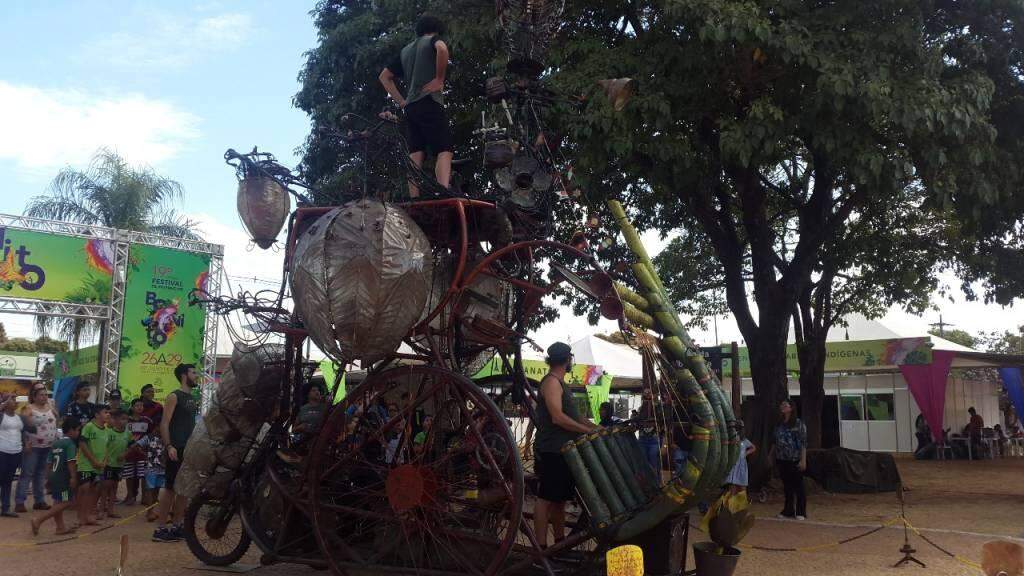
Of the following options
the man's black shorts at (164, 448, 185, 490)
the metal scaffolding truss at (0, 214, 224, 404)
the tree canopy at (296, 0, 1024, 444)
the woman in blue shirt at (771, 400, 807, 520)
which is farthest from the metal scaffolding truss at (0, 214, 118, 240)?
the woman in blue shirt at (771, 400, 807, 520)

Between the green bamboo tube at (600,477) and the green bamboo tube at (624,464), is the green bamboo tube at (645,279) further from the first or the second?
the green bamboo tube at (600,477)

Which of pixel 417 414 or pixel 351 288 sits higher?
pixel 351 288

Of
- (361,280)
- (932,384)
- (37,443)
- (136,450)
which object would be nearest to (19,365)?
(37,443)

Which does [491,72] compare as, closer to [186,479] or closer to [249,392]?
[249,392]

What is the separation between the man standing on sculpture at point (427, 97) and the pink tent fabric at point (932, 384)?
61.7 feet

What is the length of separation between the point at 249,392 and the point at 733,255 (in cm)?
805

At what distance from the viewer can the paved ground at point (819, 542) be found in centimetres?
680

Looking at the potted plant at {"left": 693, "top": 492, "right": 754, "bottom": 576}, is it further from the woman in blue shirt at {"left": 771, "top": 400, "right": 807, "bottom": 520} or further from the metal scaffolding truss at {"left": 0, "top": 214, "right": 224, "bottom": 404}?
the metal scaffolding truss at {"left": 0, "top": 214, "right": 224, "bottom": 404}

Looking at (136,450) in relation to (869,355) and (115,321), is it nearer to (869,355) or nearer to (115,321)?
(115,321)

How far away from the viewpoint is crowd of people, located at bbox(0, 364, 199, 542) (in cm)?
828

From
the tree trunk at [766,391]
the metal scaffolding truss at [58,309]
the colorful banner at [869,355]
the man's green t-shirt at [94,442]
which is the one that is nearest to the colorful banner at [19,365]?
the metal scaffolding truss at [58,309]

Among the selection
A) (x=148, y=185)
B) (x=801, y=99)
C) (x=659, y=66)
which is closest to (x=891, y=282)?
(x=801, y=99)

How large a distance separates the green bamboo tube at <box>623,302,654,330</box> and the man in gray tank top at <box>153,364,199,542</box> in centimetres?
532

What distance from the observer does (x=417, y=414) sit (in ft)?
21.5
